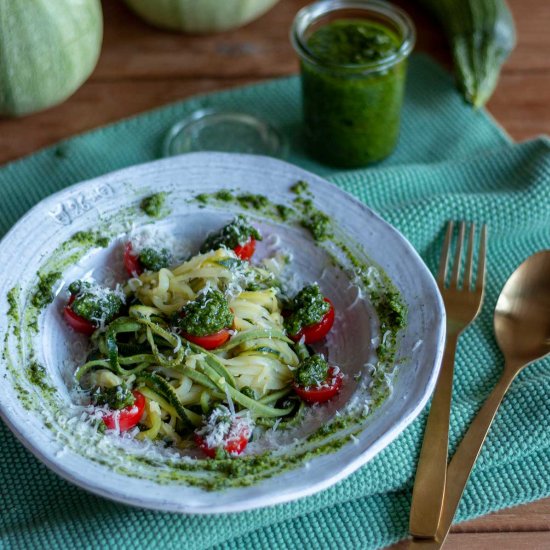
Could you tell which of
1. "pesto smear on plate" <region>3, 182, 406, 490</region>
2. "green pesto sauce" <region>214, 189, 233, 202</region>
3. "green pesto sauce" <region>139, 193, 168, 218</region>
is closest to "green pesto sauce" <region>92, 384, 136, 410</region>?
"pesto smear on plate" <region>3, 182, 406, 490</region>

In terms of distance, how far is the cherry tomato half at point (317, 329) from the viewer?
9.61ft

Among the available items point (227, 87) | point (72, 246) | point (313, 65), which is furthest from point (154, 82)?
point (72, 246)

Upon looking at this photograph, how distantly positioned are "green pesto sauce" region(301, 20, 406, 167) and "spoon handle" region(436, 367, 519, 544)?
1384 millimetres

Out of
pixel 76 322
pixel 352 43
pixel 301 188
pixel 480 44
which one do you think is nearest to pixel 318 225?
pixel 301 188

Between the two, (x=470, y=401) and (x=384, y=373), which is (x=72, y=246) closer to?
(x=384, y=373)

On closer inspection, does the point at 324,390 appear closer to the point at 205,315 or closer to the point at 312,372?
the point at 312,372

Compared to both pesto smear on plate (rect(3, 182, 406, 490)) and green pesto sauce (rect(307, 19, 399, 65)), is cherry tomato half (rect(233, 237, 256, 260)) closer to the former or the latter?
pesto smear on plate (rect(3, 182, 406, 490))

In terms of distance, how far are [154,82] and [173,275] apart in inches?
73.2

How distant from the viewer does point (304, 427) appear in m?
2.70

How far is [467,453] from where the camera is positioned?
276cm

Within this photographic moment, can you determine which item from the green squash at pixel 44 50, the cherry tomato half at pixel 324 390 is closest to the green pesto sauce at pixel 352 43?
the green squash at pixel 44 50

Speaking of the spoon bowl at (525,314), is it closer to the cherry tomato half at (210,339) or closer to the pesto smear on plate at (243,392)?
the pesto smear on plate at (243,392)

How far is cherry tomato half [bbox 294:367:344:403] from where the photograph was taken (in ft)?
8.96

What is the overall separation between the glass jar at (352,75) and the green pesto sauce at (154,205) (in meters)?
0.99
